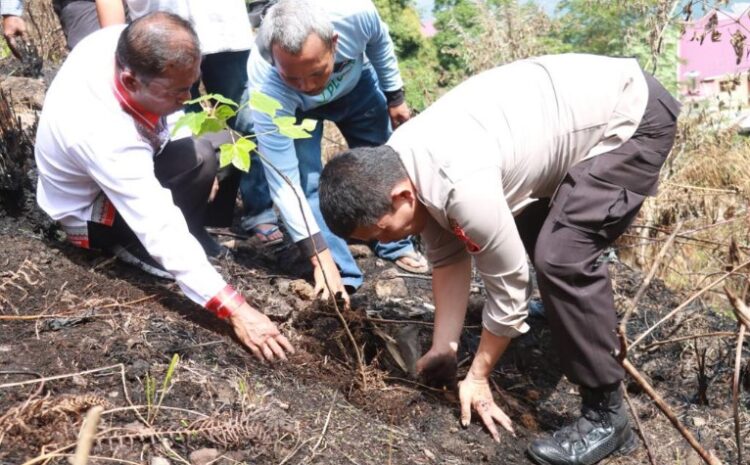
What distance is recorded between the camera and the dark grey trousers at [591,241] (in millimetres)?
2389

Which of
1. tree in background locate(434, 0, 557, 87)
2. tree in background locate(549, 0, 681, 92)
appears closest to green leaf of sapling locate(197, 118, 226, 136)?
Answer: tree in background locate(434, 0, 557, 87)

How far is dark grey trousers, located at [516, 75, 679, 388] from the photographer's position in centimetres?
239

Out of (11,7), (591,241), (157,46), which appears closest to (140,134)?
(157,46)

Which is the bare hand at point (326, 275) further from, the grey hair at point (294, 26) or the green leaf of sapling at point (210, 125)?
the green leaf of sapling at point (210, 125)

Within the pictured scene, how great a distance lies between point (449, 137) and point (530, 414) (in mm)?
1242

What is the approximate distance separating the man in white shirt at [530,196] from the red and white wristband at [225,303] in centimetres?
62

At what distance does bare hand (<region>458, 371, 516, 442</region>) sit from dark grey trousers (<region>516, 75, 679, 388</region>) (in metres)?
0.28

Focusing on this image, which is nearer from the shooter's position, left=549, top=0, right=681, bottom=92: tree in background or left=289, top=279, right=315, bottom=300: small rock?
left=289, top=279, right=315, bottom=300: small rock

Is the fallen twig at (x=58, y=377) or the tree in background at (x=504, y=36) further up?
the fallen twig at (x=58, y=377)

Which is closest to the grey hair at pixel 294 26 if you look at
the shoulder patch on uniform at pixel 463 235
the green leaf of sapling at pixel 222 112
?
the green leaf of sapling at pixel 222 112

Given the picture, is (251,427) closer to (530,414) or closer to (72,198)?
(530,414)

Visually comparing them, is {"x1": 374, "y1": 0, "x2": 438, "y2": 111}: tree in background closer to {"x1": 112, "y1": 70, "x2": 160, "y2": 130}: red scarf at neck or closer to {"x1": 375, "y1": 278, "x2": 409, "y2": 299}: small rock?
{"x1": 375, "y1": 278, "x2": 409, "y2": 299}: small rock

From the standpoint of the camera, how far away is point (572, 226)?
2.40 m

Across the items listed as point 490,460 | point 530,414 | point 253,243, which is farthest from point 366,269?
point 490,460
